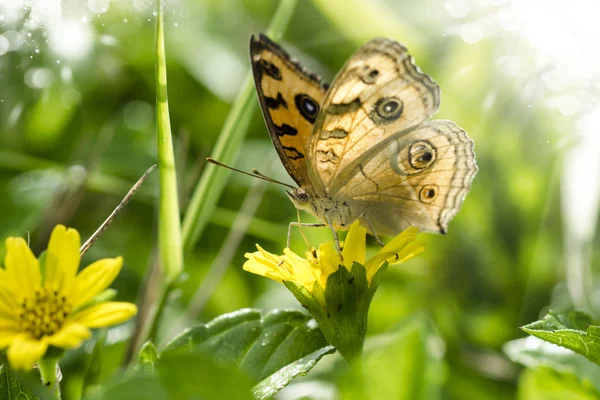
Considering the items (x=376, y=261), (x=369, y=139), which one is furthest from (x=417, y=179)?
(x=376, y=261)

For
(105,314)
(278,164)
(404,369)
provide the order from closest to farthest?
1. (404,369)
2. (105,314)
3. (278,164)

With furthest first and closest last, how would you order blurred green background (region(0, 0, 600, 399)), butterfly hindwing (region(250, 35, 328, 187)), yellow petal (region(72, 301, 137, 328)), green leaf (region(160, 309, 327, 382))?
blurred green background (region(0, 0, 600, 399)) < butterfly hindwing (region(250, 35, 328, 187)) < green leaf (region(160, 309, 327, 382)) < yellow petal (region(72, 301, 137, 328))

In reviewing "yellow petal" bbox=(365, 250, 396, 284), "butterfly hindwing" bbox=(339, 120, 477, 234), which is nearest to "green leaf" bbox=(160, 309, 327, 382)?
Result: "yellow petal" bbox=(365, 250, 396, 284)

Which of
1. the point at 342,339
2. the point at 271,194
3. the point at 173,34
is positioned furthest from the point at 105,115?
the point at 342,339

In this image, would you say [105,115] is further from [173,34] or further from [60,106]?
[173,34]

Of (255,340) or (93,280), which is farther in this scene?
(255,340)

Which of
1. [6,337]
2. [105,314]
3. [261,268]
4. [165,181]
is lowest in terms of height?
[6,337]

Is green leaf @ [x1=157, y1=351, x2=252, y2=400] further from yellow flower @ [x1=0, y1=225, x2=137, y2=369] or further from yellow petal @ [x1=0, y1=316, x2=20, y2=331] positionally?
yellow petal @ [x1=0, y1=316, x2=20, y2=331]

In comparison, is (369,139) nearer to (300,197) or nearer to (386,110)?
(386,110)
